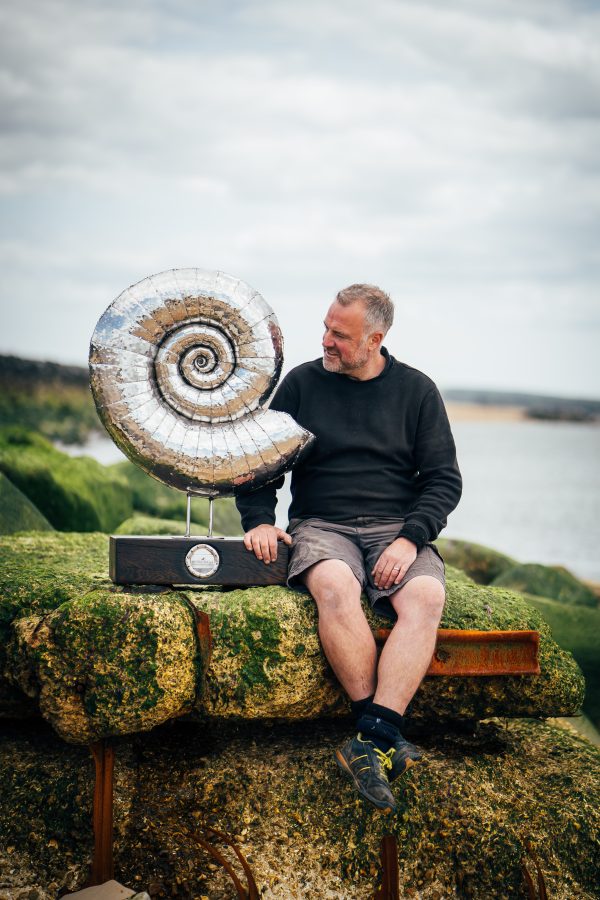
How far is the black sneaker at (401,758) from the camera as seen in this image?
12.8ft

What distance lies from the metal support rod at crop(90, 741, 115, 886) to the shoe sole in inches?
42.5

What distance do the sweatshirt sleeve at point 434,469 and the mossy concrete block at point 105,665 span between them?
4.78 ft

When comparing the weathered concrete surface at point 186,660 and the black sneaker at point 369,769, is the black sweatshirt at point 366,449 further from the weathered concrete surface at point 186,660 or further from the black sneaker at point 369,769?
the black sneaker at point 369,769

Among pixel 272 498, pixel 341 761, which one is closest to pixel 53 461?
pixel 272 498

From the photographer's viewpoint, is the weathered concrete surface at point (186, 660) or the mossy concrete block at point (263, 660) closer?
the weathered concrete surface at point (186, 660)

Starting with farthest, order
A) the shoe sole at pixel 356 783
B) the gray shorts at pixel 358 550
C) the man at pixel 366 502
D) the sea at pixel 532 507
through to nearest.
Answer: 1. the sea at pixel 532 507
2. the gray shorts at pixel 358 550
3. the man at pixel 366 502
4. the shoe sole at pixel 356 783

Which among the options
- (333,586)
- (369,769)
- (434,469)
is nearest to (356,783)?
(369,769)

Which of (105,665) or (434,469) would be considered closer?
(105,665)

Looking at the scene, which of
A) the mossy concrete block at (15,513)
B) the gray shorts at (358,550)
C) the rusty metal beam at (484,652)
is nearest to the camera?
the rusty metal beam at (484,652)

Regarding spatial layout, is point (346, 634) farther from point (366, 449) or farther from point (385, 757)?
point (366, 449)

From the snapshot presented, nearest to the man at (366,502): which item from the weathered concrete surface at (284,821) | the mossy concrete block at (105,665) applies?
the weathered concrete surface at (284,821)

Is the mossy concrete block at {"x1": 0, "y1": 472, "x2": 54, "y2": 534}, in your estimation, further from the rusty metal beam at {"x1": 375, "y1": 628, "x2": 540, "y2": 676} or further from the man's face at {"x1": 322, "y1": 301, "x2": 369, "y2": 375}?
the rusty metal beam at {"x1": 375, "y1": 628, "x2": 540, "y2": 676}

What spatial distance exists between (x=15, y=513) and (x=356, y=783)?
3.96 m

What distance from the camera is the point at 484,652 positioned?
14.5 feet
